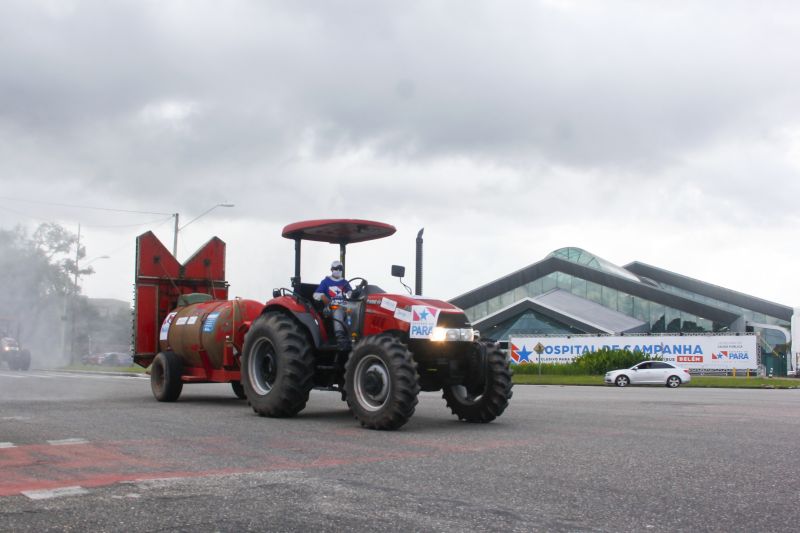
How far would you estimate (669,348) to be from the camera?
4944 cm

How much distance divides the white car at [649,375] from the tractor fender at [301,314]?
27337 mm

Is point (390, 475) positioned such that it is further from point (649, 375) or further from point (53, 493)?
point (649, 375)

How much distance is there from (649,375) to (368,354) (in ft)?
96.0

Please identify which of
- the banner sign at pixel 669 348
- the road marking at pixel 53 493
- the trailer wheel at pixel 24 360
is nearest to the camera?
the road marking at pixel 53 493

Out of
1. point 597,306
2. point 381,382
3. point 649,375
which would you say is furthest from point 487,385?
point 597,306

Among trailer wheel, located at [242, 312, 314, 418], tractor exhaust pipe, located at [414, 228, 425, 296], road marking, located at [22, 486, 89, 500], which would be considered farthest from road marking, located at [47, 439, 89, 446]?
tractor exhaust pipe, located at [414, 228, 425, 296]

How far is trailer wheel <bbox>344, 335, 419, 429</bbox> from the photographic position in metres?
9.45

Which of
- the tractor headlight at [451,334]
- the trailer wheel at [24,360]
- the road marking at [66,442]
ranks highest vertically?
the tractor headlight at [451,334]

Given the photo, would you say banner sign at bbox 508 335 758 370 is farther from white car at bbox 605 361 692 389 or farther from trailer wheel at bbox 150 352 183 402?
trailer wheel at bbox 150 352 183 402

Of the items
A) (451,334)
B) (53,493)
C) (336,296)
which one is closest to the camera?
(53,493)

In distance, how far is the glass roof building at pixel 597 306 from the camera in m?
65.5

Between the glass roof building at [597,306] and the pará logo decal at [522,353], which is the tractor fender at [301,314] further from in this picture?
the glass roof building at [597,306]

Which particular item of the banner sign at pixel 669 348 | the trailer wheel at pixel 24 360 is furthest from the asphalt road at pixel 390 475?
the banner sign at pixel 669 348

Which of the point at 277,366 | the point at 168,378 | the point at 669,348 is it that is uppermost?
the point at 277,366
